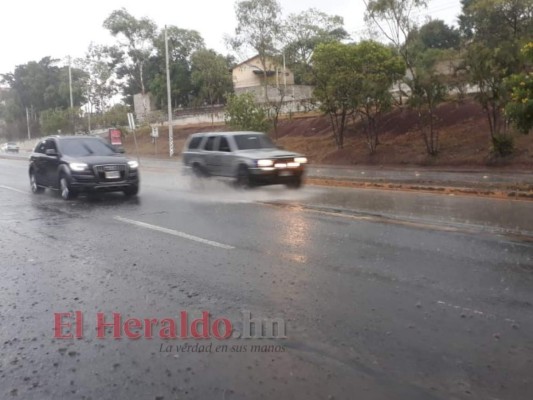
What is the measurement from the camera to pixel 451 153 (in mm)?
24312

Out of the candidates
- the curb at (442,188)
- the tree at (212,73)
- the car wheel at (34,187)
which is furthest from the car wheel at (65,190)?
the tree at (212,73)

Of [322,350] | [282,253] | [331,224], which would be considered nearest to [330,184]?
[331,224]

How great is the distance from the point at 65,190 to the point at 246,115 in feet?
67.2

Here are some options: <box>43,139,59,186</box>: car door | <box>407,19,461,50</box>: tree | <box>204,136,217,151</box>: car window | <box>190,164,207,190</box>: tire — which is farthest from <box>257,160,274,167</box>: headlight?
<box>407,19,461,50</box>: tree

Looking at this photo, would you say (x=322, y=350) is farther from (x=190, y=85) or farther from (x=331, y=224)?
(x=190, y=85)

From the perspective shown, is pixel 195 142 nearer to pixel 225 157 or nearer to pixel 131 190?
pixel 225 157

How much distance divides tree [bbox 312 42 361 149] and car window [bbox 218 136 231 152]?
476 inches

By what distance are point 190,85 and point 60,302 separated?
60.8m

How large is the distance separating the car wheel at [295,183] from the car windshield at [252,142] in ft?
4.28

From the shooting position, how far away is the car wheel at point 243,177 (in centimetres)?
1372

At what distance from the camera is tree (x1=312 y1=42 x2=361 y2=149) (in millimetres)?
25219

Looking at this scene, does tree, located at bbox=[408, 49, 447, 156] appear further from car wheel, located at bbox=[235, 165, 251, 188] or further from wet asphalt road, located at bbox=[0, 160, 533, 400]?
wet asphalt road, located at bbox=[0, 160, 533, 400]

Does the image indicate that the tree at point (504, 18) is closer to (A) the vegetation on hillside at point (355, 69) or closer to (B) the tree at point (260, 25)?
(A) the vegetation on hillside at point (355, 69)

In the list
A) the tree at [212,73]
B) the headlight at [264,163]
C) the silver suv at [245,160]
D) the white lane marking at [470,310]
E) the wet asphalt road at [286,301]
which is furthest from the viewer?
the tree at [212,73]
